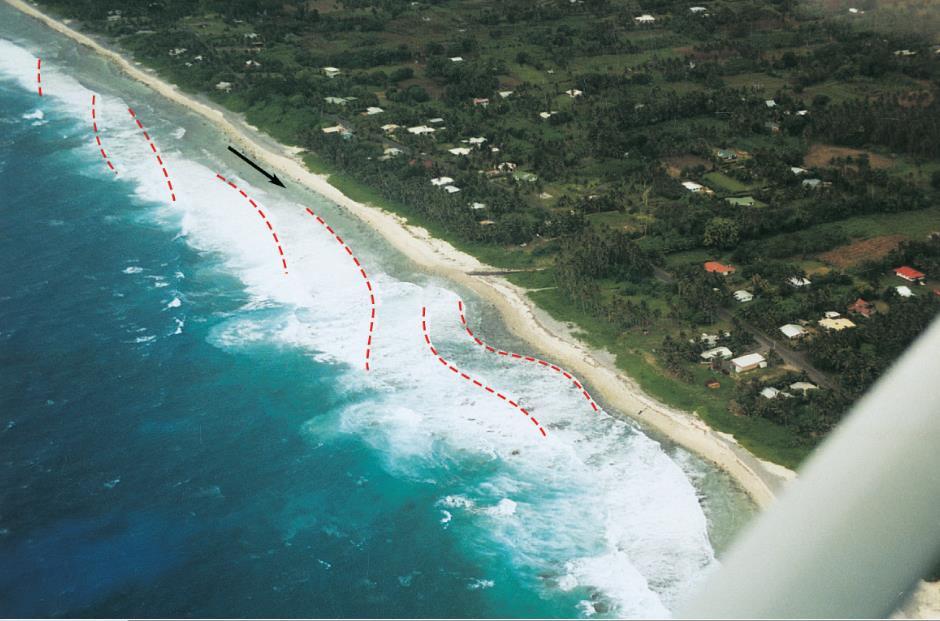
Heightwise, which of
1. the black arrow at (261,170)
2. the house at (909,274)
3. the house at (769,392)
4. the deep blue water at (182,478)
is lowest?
the deep blue water at (182,478)


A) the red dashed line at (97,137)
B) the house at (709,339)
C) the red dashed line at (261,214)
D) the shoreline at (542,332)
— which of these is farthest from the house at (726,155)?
the red dashed line at (97,137)

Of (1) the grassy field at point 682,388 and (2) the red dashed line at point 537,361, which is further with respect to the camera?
(2) the red dashed line at point 537,361

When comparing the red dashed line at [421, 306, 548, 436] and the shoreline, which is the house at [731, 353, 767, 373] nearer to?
the shoreline

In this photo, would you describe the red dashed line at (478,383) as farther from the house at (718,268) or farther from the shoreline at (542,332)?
the house at (718,268)

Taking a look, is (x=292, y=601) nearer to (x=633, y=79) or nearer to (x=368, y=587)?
(x=368, y=587)

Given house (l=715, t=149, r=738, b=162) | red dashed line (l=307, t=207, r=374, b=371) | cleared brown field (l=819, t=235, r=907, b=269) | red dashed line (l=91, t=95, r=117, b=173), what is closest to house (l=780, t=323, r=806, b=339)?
cleared brown field (l=819, t=235, r=907, b=269)
